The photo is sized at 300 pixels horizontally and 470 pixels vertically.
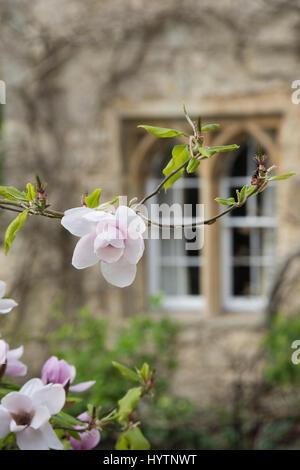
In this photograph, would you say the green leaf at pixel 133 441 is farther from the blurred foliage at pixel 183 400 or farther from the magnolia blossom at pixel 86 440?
the blurred foliage at pixel 183 400

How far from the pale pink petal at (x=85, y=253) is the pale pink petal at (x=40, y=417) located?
19cm

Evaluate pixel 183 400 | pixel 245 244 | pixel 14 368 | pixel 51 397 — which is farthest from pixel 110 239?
pixel 245 244

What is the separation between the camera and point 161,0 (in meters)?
4.45

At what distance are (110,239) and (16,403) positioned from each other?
248 mm

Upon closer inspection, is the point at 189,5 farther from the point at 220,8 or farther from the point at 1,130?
the point at 1,130

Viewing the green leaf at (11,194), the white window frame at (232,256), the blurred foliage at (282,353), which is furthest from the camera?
the white window frame at (232,256)

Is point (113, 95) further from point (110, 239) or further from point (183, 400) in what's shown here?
point (110, 239)

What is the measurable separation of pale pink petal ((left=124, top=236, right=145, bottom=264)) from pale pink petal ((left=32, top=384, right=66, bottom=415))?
0.19 metres

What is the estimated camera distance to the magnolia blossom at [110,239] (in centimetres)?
78

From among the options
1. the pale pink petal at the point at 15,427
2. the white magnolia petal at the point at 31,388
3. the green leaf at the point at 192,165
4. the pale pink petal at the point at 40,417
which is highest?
the green leaf at the point at 192,165

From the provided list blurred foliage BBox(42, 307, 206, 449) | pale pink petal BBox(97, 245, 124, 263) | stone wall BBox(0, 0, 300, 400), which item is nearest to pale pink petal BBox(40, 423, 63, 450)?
pale pink petal BBox(97, 245, 124, 263)

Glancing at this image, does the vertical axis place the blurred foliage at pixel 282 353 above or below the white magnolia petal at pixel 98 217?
below

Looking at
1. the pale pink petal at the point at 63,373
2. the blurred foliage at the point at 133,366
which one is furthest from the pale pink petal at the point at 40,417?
the blurred foliage at the point at 133,366
